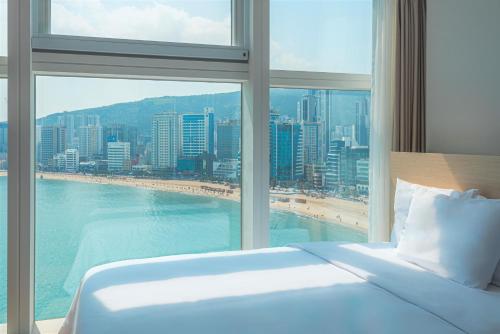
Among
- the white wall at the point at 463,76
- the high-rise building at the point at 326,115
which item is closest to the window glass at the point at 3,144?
the high-rise building at the point at 326,115

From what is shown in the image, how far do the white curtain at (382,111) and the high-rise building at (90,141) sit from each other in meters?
1.77

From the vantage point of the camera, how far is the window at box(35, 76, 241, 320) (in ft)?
9.87

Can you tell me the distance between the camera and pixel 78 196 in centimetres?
306

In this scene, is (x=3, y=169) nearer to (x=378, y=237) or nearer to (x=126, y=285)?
(x=126, y=285)

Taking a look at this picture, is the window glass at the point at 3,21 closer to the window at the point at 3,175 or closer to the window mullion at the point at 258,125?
the window at the point at 3,175

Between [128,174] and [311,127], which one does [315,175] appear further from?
[128,174]

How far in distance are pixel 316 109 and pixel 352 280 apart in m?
1.57

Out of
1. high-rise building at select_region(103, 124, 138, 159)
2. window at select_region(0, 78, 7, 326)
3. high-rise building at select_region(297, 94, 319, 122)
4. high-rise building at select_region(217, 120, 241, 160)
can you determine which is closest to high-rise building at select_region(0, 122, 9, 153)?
window at select_region(0, 78, 7, 326)

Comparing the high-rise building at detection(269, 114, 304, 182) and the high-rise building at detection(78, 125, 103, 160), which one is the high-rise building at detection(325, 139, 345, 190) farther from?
the high-rise building at detection(78, 125, 103, 160)

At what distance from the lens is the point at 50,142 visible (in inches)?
119

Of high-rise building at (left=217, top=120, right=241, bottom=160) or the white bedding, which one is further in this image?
high-rise building at (left=217, top=120, right=241, bottom=160)

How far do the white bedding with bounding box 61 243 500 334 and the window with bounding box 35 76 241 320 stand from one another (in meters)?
0.70

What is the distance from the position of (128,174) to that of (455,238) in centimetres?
190

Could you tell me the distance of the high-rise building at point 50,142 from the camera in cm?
300
